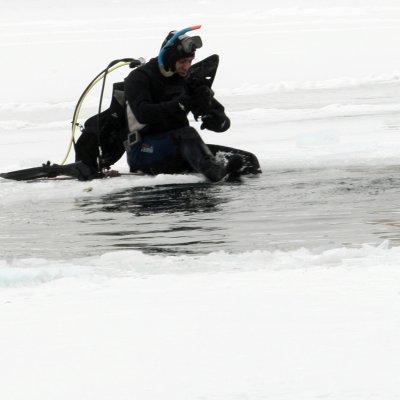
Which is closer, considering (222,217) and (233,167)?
(222,217)

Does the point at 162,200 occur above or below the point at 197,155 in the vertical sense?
below

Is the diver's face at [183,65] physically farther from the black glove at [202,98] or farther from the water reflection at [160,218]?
the water reflection at [160,218]

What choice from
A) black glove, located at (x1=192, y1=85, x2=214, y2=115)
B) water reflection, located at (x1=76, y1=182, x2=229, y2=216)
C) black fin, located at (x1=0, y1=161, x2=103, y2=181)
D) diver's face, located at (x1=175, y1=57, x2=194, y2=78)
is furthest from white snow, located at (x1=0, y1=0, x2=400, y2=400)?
diver's face, located at (x1=175, y1=57, x2=194, y2=78)

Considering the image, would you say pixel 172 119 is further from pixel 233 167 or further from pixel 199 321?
pixel 199 321

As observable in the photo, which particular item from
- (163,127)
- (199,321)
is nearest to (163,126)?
(163,127)

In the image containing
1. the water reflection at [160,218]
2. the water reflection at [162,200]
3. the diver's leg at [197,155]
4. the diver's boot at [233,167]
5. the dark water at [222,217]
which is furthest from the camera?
the diver's boot at [233,167]

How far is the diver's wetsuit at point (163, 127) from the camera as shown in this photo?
8445 millimetres

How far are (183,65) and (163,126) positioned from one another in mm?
593

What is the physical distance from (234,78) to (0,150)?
9.29 meters

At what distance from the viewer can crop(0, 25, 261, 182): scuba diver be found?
8469mm

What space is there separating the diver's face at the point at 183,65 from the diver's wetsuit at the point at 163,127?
130 mm

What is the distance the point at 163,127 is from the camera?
884 cm

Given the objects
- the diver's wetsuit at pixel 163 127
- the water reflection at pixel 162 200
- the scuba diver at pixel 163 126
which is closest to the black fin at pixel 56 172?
the scuba diver at pixel 163 126

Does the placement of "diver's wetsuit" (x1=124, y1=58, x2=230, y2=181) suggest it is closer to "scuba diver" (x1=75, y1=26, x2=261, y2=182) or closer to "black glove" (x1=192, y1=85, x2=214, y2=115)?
"scuba diver" (x1=75, y1=26, x2=261, y2=182)
